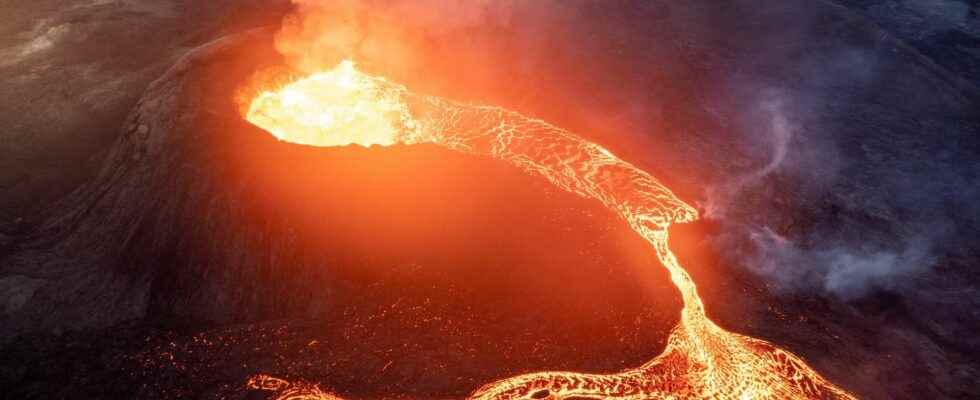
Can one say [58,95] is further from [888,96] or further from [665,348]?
[888,96]

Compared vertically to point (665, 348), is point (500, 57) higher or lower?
higher

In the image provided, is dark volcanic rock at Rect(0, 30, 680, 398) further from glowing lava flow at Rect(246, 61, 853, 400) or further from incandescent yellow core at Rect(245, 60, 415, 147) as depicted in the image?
incandescent yellow core at Rect(245, 60, 415, 147)

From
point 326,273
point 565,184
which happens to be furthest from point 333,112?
point 565,184

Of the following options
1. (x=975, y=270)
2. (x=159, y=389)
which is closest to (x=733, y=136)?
(x=975, y=270)

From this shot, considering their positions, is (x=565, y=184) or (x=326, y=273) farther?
(x=565, y=184)

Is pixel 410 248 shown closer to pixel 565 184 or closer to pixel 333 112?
pixel 565 184

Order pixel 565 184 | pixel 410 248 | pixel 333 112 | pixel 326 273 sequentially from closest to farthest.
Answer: pixel 326 273 → pixel 410 248 → pixel 565 184 → pixel 333 112

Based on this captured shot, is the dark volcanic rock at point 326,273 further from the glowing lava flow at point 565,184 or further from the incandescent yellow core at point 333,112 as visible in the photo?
the incandescent yellow core at point 333,112
